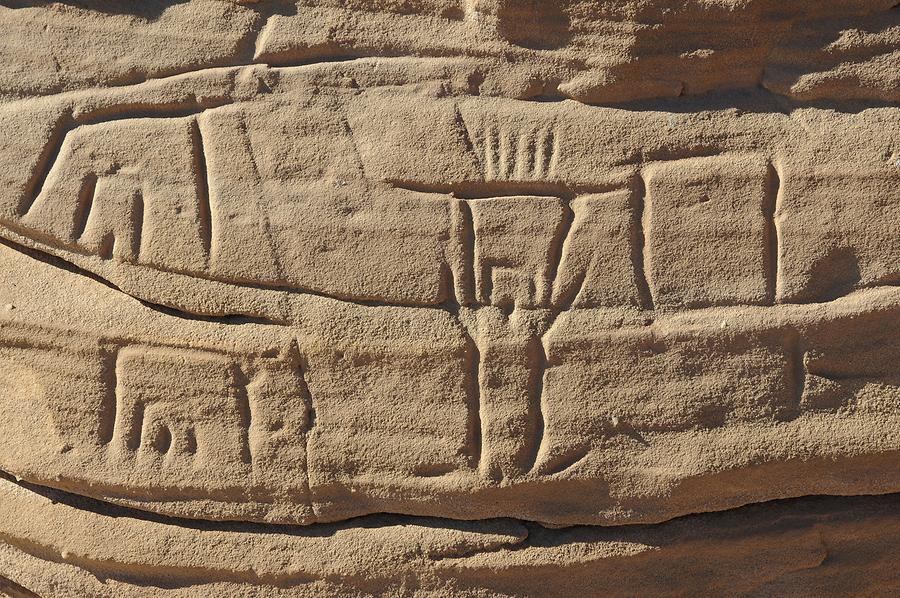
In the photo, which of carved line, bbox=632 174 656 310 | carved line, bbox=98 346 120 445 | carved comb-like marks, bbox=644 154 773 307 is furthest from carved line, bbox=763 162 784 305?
carved line, bbox=98 346 120 445

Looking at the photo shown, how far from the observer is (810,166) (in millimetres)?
1915

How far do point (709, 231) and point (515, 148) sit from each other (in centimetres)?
44

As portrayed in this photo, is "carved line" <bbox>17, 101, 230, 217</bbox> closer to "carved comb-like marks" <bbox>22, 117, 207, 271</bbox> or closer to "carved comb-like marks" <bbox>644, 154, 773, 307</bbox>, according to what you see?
"carved comb-like marks" <bbox>22, 117, 207, 271</bbox>

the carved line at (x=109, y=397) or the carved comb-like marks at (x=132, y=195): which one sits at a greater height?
the carved comb-like marks at (x=132, y=195)

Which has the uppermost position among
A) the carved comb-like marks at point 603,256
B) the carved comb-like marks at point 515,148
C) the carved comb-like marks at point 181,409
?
the carved comb-like marks at point 515,148

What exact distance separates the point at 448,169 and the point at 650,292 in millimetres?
502

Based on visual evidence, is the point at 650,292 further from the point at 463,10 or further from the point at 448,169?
the point at 463,10

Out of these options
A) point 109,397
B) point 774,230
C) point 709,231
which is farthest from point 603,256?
point 109,397

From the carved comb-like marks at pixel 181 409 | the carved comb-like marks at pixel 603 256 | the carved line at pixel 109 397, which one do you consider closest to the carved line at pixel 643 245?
the carved comb-like marks at pixel 603 256

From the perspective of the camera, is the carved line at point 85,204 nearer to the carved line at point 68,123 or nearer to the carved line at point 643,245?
the carved line at point 68,123

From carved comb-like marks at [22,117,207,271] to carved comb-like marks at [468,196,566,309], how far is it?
62 centimetres

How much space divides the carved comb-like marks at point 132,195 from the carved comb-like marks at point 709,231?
3.23 feet

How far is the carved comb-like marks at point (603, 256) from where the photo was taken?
1.94 metres

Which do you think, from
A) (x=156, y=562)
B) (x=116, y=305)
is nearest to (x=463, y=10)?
(x=116, y=305)
